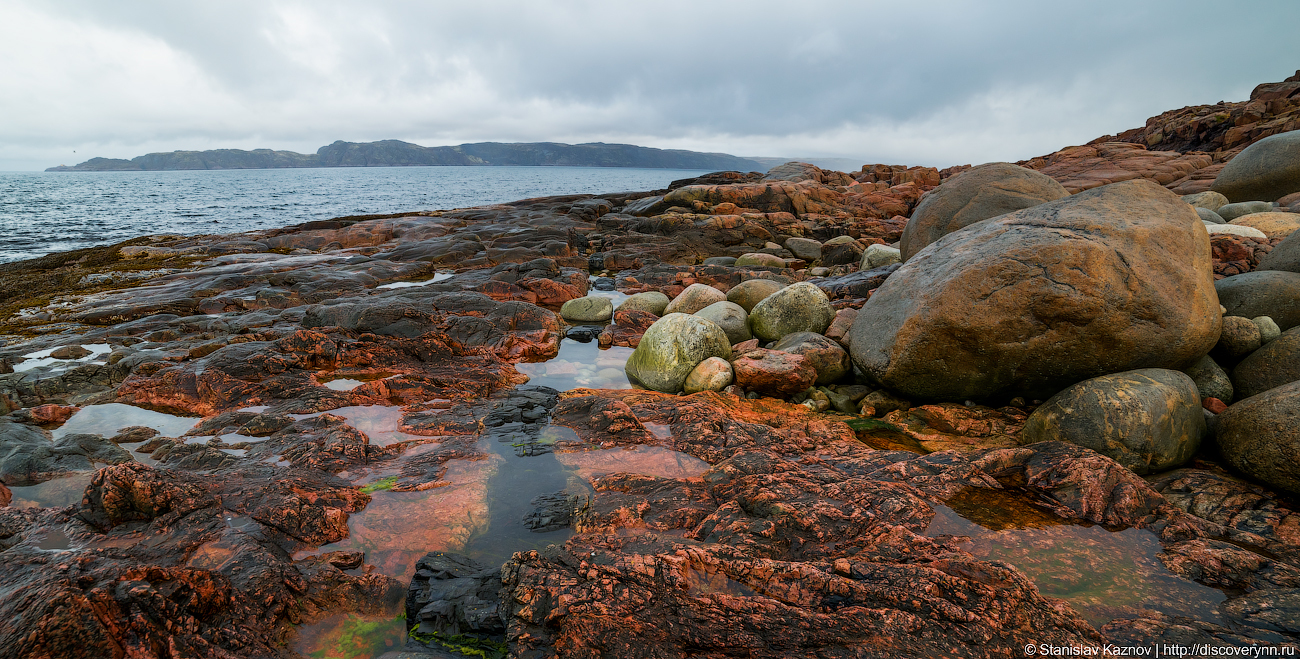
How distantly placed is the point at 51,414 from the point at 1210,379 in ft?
41.3

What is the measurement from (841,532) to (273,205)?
49.8 m

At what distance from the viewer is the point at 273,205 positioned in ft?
133

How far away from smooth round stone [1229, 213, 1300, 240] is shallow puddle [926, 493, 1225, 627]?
8.24 metres

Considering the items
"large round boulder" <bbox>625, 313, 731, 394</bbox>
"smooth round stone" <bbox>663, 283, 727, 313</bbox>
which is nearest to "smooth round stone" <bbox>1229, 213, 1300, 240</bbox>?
"smooth round stone" <bbox>663, 283, 727, 313</bbox>

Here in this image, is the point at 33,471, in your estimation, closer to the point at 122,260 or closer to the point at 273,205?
the point at 122,260

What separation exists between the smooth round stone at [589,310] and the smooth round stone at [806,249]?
944 centimetres

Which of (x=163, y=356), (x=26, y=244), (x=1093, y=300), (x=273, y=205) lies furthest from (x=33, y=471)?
(x=273, y=205)

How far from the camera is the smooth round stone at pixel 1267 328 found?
211 inches

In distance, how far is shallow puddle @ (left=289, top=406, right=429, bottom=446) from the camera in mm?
5598

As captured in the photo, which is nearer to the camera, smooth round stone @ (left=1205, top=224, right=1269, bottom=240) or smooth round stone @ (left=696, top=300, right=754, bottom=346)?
smooth round stone @ (left=1205, top=224, right=1269, bottom=240)

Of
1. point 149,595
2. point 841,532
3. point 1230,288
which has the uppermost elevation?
point 1230,288

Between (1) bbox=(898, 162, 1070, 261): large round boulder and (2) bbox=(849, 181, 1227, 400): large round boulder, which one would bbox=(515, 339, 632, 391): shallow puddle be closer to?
(2) bbox=(849, 181, 1227, 400): large round boulder

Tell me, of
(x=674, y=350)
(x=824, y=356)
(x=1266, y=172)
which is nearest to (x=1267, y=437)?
(x=824, y=356)

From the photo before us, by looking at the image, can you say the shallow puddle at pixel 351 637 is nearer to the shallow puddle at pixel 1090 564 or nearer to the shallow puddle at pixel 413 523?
the shallow puddle at pixel 413 523
